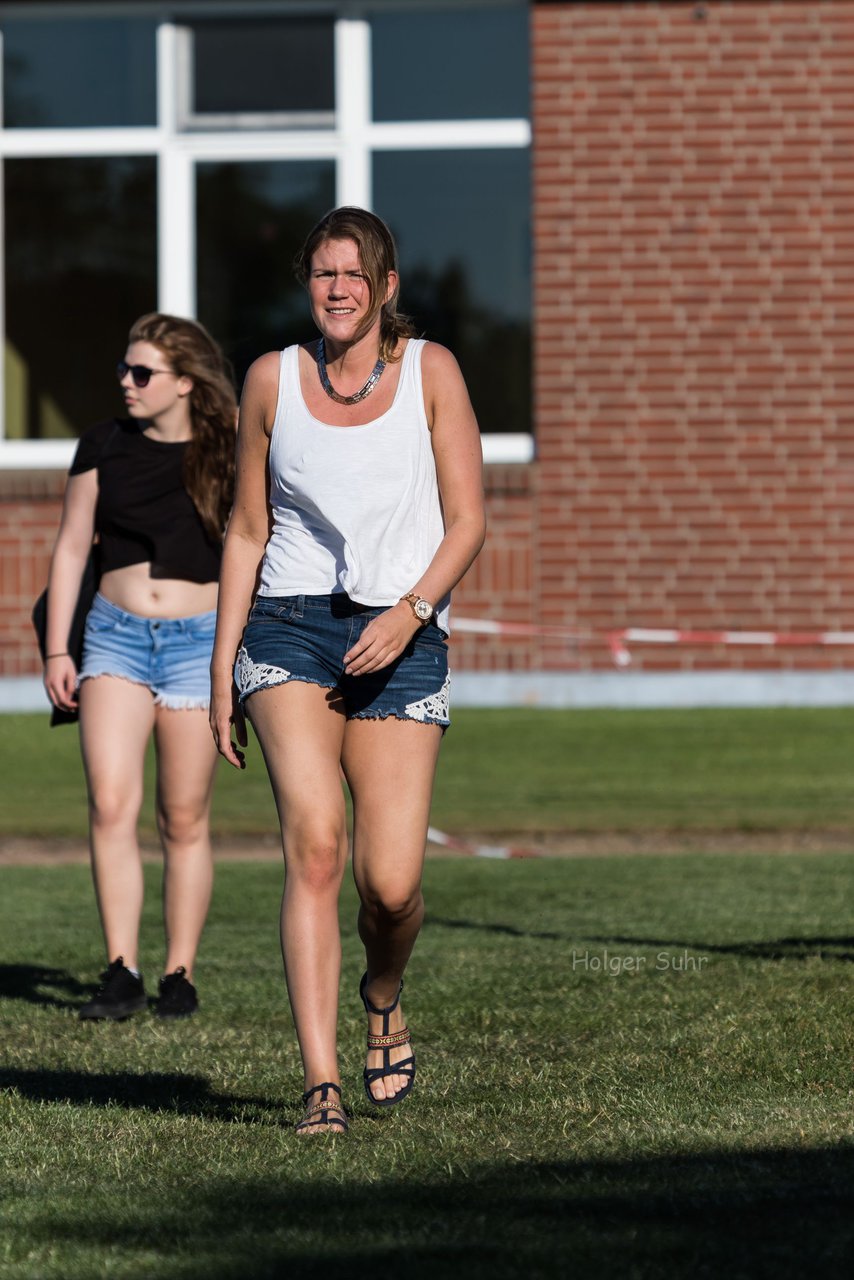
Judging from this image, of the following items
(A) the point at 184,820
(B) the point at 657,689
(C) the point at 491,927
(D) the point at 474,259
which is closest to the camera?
(A) the point at 184,820

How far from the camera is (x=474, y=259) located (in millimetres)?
15453

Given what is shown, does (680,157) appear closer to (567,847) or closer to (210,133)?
(210,133)

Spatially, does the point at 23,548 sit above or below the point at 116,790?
above

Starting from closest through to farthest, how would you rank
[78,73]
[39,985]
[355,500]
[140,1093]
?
[355,500]
[140,1093]
[39,985]
[78,73]

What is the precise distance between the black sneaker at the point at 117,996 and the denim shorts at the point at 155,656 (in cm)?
80

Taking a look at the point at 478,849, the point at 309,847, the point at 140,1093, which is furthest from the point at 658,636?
the point at 309,847

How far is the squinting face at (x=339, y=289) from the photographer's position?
469cm

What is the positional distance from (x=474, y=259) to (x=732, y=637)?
10.5ft

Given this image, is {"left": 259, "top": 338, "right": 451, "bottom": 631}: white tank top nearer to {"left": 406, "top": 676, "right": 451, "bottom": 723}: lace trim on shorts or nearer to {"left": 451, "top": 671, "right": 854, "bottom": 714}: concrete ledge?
{"left": 406, "top": 676, "right": 451, "bottom": 723}: lace trim on shorts

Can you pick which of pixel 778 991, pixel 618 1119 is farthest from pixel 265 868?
pixel 618 1119

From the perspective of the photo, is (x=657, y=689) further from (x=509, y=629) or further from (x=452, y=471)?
(x=452, y=471)

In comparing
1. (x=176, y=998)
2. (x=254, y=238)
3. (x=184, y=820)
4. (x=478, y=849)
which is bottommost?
(x=478, y=849)

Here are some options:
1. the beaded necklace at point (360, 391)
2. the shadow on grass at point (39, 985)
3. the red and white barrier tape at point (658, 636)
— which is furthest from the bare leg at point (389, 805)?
the red and white barrier tape at point (658, 636)

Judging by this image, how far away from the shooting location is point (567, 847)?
1133 cm
